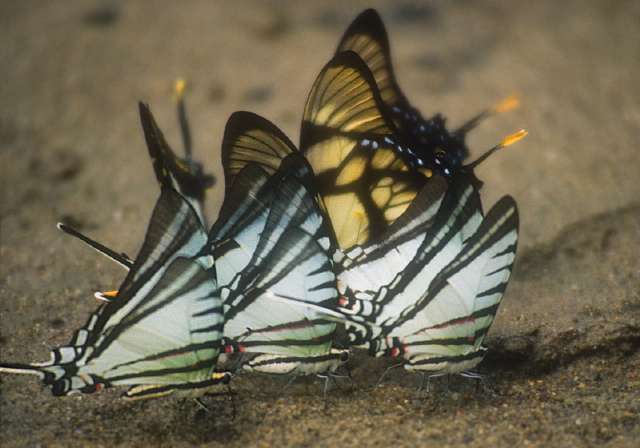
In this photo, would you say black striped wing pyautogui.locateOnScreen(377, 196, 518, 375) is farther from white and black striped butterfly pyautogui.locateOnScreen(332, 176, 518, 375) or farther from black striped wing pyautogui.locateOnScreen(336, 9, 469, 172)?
black striped wing pyautogui.locateOnScreen(336, 9, 469, 172)

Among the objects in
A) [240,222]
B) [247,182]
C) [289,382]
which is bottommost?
[289,382]

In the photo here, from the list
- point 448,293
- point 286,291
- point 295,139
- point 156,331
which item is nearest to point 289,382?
point 286,291

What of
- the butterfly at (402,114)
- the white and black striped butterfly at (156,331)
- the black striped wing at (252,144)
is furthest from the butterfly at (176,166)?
the butterfly at (402,114)

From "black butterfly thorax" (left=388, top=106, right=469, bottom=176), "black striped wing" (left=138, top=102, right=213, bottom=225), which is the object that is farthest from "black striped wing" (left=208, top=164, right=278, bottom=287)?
"black butterfly thorax" (left=388, top=106, right=469, bottom=176)

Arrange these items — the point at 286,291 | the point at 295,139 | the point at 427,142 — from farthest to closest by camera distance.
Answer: the point at 295,139 → the point at 427,142 → the point at 286,291

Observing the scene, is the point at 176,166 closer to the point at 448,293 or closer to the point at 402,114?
the point at 402,114

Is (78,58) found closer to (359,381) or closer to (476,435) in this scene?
(359,381)

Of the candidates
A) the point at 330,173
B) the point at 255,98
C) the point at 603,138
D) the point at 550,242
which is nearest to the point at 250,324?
the point at 330,173
